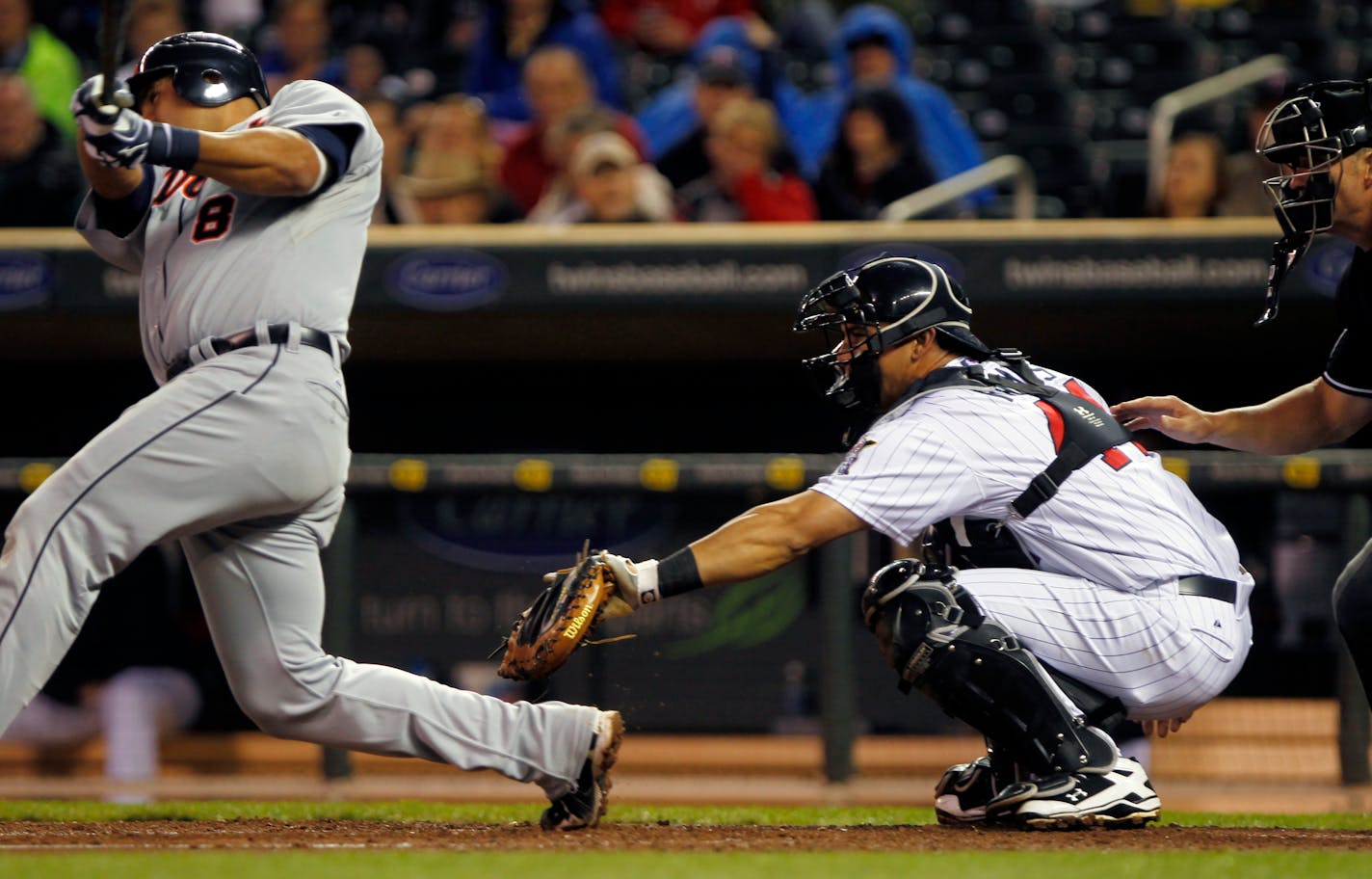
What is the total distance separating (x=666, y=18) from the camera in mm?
9281

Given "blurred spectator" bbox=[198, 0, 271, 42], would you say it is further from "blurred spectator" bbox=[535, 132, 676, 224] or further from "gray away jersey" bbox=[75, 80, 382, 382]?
"gray away jersey" bbox=[75, 80, 382, 382]

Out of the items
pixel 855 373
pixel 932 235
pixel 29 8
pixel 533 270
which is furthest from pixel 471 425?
pixel 29 8

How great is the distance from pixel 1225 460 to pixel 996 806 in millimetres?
2548

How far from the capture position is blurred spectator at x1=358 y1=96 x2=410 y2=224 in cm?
685

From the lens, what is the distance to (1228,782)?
5.45 m

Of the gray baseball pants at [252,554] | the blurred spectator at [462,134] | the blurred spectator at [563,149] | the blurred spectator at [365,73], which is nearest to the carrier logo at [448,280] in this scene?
the blurred spectator at [563,149]

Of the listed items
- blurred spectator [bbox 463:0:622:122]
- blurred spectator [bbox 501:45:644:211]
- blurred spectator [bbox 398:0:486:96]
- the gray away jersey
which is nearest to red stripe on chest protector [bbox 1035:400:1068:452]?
the gray away jersey

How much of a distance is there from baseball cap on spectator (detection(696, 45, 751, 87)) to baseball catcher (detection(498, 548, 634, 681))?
4483 millimetres

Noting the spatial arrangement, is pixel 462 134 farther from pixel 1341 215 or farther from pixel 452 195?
pixel 1341 215

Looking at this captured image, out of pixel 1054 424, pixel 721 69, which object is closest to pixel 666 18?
pixel 721 69

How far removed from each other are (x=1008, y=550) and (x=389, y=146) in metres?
4.20

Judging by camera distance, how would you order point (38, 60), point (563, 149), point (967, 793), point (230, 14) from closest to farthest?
point (967, 793) < point (563, 149) < point (38, 60) < point (230, 14)

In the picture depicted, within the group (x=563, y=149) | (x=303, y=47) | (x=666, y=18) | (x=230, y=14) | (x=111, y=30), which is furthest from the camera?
(x=230, y=14)

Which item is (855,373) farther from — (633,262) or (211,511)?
(633,262)
